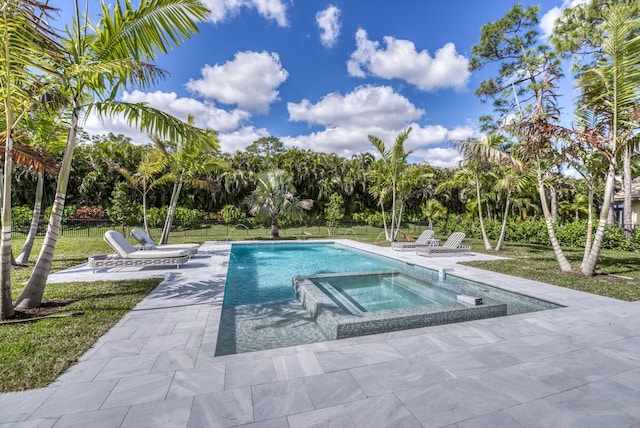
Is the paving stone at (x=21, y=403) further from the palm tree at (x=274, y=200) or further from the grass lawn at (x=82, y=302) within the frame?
the palm tree at (x=274, y=200)

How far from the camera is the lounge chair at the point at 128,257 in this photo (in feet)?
25.0

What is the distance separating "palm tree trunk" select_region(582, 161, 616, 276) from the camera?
6.90 m

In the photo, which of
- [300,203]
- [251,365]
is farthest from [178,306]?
[300,203]

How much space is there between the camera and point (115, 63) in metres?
4.06

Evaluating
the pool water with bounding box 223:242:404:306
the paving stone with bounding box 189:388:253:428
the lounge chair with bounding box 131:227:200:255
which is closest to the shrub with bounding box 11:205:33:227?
the lounge chair with bounding box 131:227:200:255

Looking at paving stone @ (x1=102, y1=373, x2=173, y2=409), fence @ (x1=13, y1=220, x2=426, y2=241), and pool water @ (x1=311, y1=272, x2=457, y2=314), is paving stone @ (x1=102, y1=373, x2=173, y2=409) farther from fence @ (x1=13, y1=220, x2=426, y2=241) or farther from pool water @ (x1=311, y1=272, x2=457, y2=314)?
fence @ (x1=13, y1=220, x2=426, y2=241)

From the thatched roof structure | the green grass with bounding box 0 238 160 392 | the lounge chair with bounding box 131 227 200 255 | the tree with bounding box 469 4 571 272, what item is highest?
the tree with bounding box 469 4 571 272

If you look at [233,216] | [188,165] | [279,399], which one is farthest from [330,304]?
[233,216]

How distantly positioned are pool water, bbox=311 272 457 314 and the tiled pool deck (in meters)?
1.59

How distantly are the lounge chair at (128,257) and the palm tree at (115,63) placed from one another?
3158 mm

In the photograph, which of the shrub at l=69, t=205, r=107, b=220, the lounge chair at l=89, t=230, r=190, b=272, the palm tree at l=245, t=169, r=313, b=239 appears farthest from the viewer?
the shrub at l=69, t=205, r=107, b=220

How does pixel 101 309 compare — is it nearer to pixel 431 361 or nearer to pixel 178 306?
pixel 178 306

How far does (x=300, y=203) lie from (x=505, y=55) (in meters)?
15.3

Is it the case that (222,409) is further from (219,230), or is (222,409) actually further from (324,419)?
(219,230)
